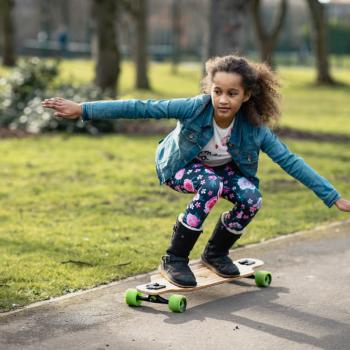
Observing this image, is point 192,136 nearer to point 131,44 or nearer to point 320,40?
point 320,40

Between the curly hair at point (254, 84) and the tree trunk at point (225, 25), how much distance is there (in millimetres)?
7484

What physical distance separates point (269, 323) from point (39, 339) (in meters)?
1.26

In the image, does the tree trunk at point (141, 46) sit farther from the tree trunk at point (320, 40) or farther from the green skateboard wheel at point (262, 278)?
the green skateboard wheel at point (262, 278)

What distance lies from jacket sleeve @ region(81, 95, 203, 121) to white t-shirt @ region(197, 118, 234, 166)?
0.22 metres

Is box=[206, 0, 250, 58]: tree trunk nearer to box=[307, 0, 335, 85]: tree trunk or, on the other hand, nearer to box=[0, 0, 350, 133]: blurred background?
box=[0, 0, 350, 133]: blurred background

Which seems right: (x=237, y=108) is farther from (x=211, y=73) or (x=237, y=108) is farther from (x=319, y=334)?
(x=319, y=334)

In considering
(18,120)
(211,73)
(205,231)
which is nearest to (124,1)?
(18,120)

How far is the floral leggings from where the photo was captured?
4.86 metres

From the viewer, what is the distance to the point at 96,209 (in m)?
7.64

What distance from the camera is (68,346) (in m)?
4.11

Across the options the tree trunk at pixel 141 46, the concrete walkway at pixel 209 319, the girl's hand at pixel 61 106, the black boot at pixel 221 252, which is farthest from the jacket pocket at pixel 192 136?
the tree trunk at pixel 141 46

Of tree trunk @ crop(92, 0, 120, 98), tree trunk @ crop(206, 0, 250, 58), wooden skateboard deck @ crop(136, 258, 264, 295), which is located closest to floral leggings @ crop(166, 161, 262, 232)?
wooden skateboard deck @ crop(136, 258, 264, 295)

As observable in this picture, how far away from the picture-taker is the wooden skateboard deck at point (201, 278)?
15.7ft

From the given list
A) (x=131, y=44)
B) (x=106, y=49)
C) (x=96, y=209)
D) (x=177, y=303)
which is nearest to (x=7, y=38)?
(x=131, y=44)
